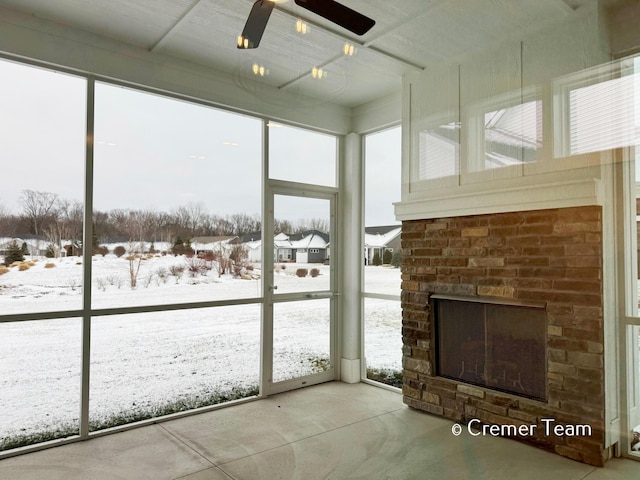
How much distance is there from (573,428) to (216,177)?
288 cm

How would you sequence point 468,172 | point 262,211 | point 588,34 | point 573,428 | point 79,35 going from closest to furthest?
point 588,34, point 573,428, point 468,172, point 79,35, point 262,211

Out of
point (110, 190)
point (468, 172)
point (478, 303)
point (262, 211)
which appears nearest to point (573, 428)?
point (478, 303)

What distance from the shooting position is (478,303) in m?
2.84

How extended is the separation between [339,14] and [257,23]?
0.35m

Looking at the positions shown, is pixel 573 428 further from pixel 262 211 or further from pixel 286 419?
pixel 262 211

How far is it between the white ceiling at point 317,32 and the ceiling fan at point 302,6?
35 mm

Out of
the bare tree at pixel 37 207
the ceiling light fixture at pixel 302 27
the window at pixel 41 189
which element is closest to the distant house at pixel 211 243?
the window at pixel 41 189

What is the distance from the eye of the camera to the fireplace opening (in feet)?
8.23

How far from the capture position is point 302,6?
1765 millimetres

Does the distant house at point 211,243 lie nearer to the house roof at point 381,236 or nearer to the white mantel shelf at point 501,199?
the house roof at point 381,236

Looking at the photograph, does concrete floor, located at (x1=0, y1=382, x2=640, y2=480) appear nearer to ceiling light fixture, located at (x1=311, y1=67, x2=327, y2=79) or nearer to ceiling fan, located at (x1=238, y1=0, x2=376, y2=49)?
ceiling light fixture, located at (x1=311, y1=67, x2=327, y2=79)

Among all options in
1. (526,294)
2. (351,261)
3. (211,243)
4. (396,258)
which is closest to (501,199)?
(526,294)

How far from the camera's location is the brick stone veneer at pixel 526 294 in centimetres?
216

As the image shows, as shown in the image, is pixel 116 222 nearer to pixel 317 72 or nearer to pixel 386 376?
pixel 317 72
